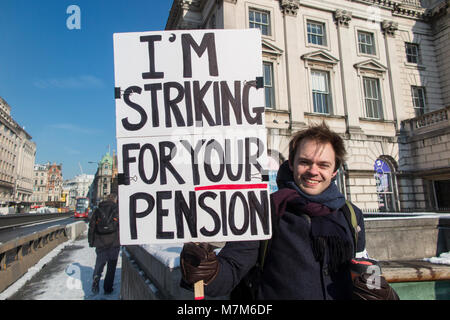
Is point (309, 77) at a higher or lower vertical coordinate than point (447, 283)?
higher

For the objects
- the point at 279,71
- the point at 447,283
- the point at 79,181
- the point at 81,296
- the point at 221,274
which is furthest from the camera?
the point at 79,181

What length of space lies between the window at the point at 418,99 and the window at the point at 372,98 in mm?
3017

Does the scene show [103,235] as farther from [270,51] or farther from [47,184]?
[47,184]

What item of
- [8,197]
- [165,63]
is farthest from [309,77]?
[8,197]

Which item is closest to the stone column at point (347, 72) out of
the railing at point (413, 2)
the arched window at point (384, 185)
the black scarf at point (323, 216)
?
the arched window at point (384, 185)

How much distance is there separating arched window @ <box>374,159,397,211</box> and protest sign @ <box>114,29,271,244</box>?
17.5m

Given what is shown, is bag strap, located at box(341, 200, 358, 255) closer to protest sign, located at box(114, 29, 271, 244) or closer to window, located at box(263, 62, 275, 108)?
protest sign, located at box(114, 29, 271, 244)

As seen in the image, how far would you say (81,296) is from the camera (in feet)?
21.0

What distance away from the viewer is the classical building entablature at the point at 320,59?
55.7 feet

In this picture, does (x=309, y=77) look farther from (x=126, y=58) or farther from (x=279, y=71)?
(x=126, y=58)

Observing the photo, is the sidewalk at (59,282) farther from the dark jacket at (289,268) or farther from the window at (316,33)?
the window at (316,33)

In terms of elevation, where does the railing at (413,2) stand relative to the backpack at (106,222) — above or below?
above

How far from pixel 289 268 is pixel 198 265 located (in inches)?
21.4

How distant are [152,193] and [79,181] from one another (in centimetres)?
21430
